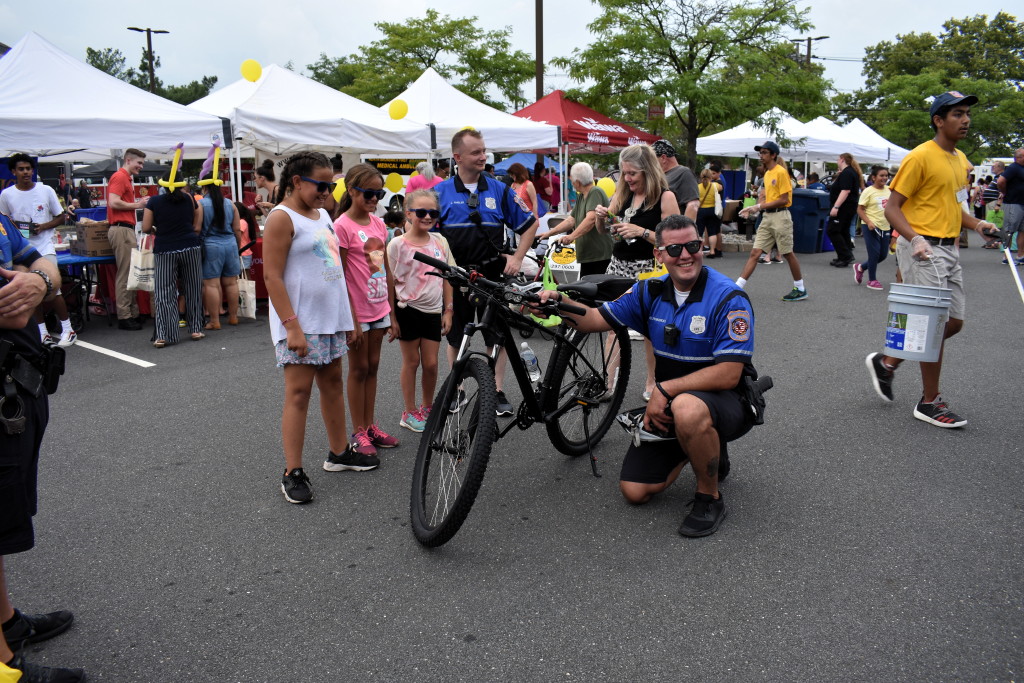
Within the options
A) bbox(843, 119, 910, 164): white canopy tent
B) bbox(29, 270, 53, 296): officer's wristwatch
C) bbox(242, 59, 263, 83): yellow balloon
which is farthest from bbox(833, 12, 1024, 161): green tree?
bbox(29, 270, 53, 296): officer's wristwatch

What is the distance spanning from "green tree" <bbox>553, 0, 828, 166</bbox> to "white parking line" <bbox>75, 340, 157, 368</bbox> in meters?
15.6

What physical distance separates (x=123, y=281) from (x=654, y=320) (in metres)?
7.42

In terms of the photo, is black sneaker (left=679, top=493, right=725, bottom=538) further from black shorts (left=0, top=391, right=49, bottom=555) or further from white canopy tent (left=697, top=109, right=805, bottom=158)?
white canopy tent (left=697, top=109, right=805, bottom=158)

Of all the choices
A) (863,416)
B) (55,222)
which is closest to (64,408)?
(55,222)

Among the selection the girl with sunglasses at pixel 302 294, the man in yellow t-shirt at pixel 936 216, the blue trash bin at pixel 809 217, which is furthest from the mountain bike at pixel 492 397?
the blue trash bin at pixel 809 217

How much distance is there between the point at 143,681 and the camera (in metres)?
2.62

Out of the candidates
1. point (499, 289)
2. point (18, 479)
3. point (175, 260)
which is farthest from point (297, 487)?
point (175, 260)

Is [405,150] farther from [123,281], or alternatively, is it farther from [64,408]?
[64,408]

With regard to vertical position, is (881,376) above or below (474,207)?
below

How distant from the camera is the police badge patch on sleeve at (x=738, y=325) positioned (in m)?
3.61

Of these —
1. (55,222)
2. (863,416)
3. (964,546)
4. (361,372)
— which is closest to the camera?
(964,546)

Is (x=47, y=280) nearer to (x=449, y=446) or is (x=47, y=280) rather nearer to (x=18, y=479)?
(x=18, y=479)

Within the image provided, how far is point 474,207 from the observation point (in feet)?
16.2

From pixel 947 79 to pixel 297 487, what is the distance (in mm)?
48572
